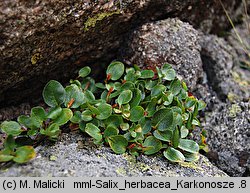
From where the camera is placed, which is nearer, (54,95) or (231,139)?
(54,95)

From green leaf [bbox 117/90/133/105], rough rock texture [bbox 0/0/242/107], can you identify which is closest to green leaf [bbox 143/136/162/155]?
green leaf [bbox 117/90/133/105]

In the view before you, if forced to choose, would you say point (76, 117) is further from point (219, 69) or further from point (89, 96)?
point (219, 69)

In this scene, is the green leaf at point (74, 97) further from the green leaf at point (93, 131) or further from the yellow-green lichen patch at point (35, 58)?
the yellow-green lichen patch at point (35, 58)

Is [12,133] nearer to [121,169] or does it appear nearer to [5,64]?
[5,64]

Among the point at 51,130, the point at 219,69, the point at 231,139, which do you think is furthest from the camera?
the point at 219,69

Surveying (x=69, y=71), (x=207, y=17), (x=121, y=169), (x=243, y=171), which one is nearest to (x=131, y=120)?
(x=121, y=169)

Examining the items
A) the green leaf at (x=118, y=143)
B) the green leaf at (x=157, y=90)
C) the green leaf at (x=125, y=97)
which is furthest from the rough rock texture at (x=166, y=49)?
the green leaf at (x=118, y=143)

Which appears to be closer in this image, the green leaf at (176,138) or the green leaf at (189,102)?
the green leaf at (176,138)

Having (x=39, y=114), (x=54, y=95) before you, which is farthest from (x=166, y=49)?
(x=39, y=114)
